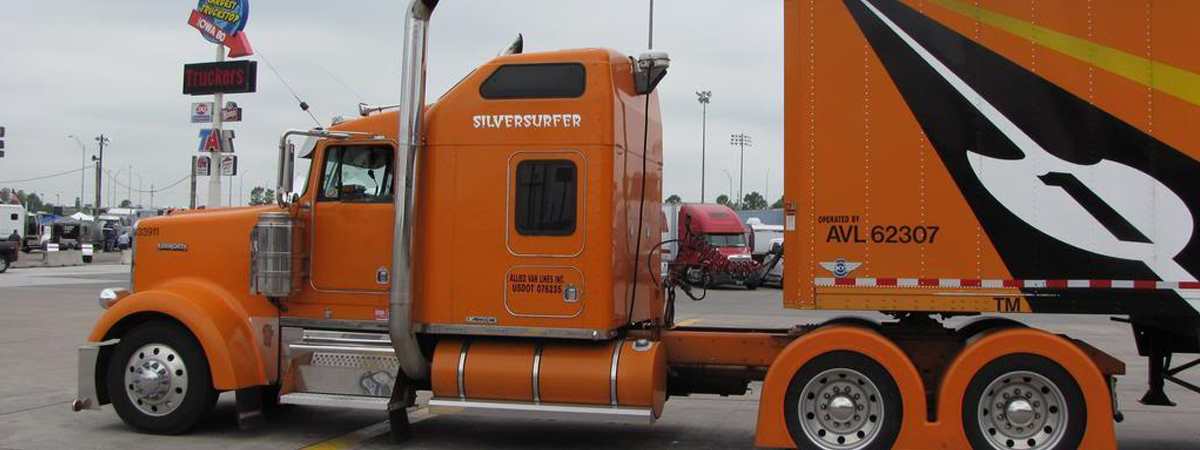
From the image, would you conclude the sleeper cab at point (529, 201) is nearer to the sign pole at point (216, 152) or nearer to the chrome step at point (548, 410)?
the chrome step at point (548, 410)

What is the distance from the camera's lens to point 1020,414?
21.1ft

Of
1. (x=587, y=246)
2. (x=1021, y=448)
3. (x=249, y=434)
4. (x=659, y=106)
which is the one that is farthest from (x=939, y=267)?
(x=249, y=434)

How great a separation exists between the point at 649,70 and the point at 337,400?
369cm

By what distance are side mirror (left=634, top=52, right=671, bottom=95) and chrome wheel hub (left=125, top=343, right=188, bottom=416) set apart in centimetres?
449

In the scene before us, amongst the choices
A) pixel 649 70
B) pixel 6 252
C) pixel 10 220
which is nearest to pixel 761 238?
pixel 6 252

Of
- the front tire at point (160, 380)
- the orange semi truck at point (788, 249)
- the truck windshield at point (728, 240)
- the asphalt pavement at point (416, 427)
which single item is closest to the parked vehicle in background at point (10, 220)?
the truck windshield at point (728, 240)

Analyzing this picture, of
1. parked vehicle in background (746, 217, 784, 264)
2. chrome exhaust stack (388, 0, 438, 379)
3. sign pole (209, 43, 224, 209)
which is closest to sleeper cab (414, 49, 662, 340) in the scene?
chrome exhaust stack (388, 0, 438, 379)

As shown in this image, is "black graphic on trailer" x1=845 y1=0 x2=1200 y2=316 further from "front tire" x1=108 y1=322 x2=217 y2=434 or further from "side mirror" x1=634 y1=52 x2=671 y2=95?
"front tire" x1=108 y1=322 x2=217 y2=434

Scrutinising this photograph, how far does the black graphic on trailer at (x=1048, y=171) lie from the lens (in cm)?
629

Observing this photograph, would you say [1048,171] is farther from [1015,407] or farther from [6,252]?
[6,252]

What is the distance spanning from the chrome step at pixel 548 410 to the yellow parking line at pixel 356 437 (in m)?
0.93

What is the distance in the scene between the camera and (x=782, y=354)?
6.72 meters

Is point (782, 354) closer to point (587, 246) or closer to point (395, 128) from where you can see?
point (587, 246)

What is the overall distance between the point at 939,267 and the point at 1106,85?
1.62m
